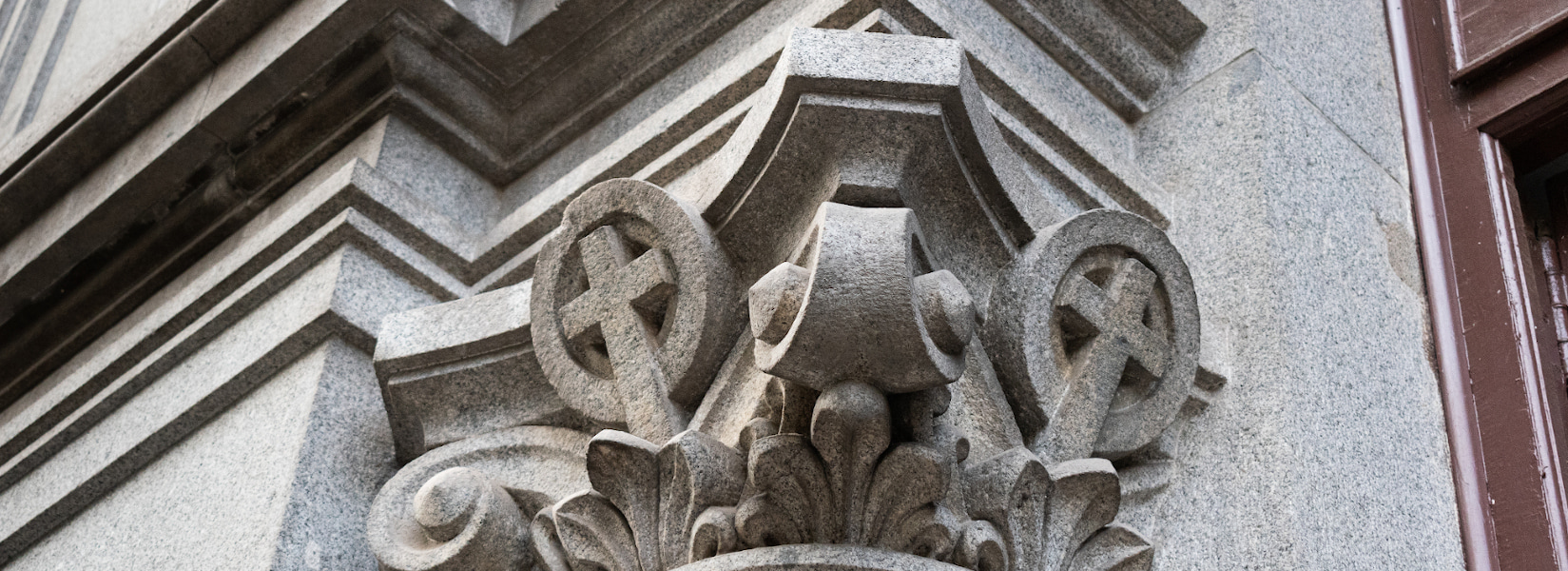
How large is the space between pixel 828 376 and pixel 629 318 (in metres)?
0.54

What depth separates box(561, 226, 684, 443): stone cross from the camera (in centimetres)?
220

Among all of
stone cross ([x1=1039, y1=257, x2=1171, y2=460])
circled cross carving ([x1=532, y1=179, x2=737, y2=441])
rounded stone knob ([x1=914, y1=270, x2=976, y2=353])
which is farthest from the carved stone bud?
stone cross ([x1=1039, y1=257, x2=1171, y2=460])

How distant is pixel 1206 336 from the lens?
8.52 ft

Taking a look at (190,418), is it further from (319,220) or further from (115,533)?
(319,220)

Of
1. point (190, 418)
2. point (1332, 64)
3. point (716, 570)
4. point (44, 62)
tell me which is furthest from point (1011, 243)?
point (44, 62)

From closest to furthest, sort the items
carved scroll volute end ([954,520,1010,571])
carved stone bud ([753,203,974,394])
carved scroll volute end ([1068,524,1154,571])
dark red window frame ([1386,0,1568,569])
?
carved stone bud ([753,203,974,394]) → carved scroll volute end ([954,520,1010,571]) → carved scroll volute end ([1068,524,1154,571]) → dark red window frame ([1386,0,1568,569])

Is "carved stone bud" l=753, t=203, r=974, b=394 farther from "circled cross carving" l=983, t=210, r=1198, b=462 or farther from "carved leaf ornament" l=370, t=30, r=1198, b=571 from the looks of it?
"circled cross carving" l=983, t=210, r=1198, b=462

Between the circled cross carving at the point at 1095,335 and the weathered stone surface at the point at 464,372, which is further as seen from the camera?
the weathered stone surface at the point at 464,372

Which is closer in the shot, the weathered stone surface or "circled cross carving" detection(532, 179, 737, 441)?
"circled cross carving" detection(532, 179, 737, 441)

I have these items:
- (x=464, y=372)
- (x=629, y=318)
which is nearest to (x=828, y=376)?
(x=629, y=318)

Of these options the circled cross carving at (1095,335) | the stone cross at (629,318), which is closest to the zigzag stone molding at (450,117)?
the circled cross carving at (1095,335)

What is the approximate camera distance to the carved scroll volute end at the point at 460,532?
2285 mm

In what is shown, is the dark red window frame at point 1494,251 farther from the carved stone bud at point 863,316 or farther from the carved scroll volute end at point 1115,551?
the carved stone bud at point 863,316

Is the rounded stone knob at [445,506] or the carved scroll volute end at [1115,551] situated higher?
the carved scroll volute end at [1115,551]
